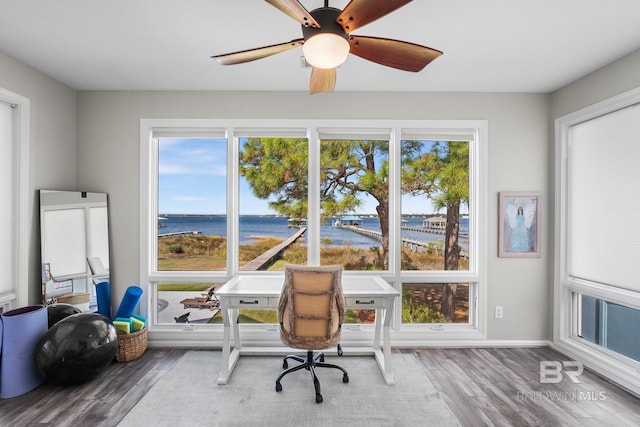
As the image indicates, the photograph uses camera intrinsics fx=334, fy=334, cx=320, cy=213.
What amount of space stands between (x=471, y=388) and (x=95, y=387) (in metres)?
3.03

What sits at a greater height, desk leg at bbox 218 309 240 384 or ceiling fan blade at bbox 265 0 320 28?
ceiling fan blade at bbox 265 0 320 28

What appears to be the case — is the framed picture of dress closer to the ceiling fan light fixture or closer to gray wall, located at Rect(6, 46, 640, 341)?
gray wall, located at Rect(6, 46, 640, 341)

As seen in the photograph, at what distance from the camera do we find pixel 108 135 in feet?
11.5

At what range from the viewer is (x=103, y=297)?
10.6ft

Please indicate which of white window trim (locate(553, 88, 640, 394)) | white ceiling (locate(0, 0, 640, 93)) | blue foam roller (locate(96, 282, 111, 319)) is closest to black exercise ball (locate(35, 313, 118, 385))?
blue foam roller (locate(96, 282, 111, 319))

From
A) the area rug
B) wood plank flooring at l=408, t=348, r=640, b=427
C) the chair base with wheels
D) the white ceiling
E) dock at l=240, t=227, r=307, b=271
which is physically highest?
the white ceiling

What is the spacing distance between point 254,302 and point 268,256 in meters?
0.91

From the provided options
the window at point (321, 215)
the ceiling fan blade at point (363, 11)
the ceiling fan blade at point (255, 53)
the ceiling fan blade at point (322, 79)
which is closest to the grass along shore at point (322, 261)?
the window at point (321, 215)

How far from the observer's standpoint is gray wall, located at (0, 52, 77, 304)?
9.42 feet

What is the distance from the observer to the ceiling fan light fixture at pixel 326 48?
1.54 meters

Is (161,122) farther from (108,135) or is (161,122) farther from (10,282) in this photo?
(10,282)

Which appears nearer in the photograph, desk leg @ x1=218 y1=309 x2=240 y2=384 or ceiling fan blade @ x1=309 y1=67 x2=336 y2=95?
ceiling fan blade @ x1=309 y1=67 x2=336 y2=95

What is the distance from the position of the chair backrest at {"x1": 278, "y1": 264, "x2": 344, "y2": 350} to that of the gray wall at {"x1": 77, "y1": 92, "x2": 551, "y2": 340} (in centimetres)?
176

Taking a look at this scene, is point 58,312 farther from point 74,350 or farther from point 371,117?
point 371,117
